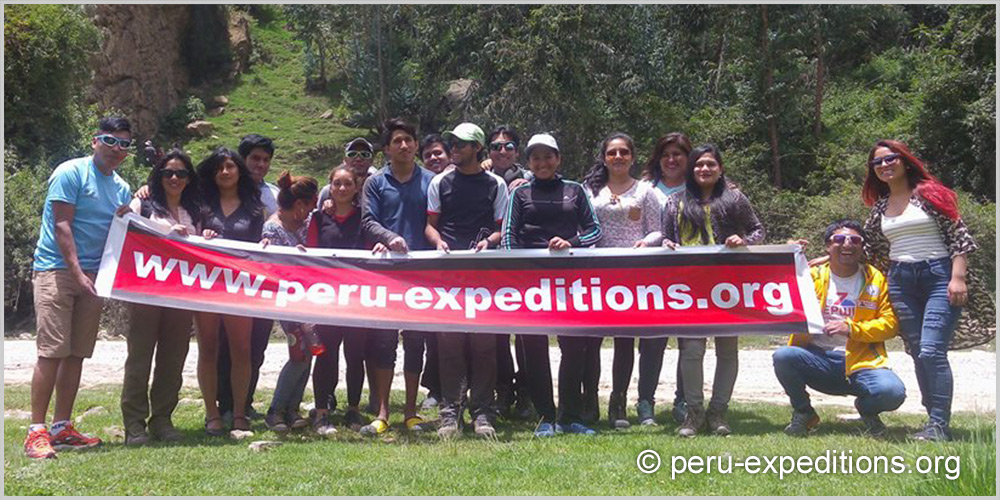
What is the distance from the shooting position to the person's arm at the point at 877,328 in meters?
5.95

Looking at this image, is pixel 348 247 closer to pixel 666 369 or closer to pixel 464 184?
pixel 464 184

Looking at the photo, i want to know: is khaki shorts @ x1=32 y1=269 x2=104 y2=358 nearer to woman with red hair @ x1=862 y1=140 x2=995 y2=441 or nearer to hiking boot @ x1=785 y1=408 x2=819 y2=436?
hiking boot @ x1=785 y1=408 x2=819 y2=436

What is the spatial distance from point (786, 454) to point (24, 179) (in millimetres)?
18197

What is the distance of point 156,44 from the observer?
127ft

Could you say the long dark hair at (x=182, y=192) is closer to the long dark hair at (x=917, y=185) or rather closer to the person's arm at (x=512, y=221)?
the person's arm at (x=512, y=221)

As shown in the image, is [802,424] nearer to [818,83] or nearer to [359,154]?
[359,154]

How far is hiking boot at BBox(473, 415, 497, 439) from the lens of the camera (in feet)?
19.6

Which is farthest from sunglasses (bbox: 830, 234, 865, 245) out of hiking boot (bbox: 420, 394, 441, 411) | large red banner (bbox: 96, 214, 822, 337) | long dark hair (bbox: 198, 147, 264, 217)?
long dark hair (bbox: 198, 147, 264, 217)

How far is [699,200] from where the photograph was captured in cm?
625

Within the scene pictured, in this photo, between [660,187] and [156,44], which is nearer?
[660,187]

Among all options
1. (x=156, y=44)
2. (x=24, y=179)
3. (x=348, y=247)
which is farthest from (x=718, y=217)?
(x=156, y=44)

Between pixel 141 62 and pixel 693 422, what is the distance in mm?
35952

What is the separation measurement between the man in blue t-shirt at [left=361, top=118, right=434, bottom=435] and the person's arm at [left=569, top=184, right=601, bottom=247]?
110cm
